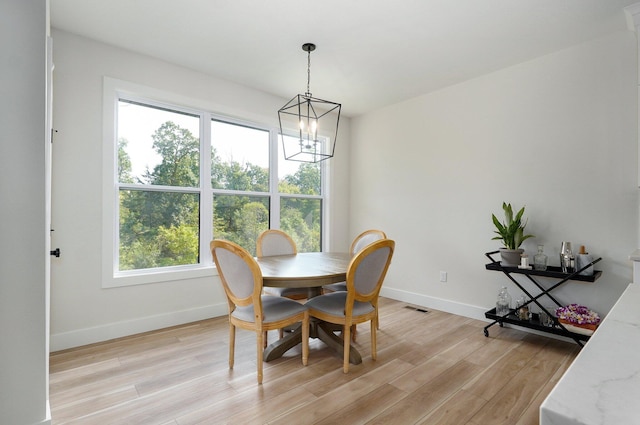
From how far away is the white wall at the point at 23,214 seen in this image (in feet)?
4.44

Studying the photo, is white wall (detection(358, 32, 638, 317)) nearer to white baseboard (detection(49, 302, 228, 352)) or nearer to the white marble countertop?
white baseboard (detection(49, 302, 228, 352))

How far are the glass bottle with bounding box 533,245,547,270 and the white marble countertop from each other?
2.50m

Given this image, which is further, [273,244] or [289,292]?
[273,244]

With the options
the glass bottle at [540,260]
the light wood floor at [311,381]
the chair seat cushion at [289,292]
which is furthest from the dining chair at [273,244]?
the glass bottle at [540,260]

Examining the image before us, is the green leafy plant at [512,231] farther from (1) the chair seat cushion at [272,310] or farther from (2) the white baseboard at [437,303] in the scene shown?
(1) the chair seat cushion at [272,310]

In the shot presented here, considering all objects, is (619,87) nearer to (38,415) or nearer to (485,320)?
(485,320)

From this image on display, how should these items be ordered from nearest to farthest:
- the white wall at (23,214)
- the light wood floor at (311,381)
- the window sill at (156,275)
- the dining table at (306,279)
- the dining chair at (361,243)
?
1. the white wall at (23,214)
2. the light wood floor at (311,381)
3. the dining table at (306,279)
4. the window sill at (156,275)
5. the dining chair at (361,243)

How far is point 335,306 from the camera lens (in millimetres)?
2354

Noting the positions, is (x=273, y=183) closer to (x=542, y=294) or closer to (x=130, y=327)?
(x=130, y=327)

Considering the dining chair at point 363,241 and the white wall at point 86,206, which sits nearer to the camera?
the white wall at point 86,206

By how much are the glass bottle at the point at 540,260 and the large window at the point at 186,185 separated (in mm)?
2683

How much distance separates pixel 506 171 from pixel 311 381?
8.87 ft

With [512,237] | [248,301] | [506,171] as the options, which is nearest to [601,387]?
[248,301]

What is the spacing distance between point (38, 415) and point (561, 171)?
3918 mm
